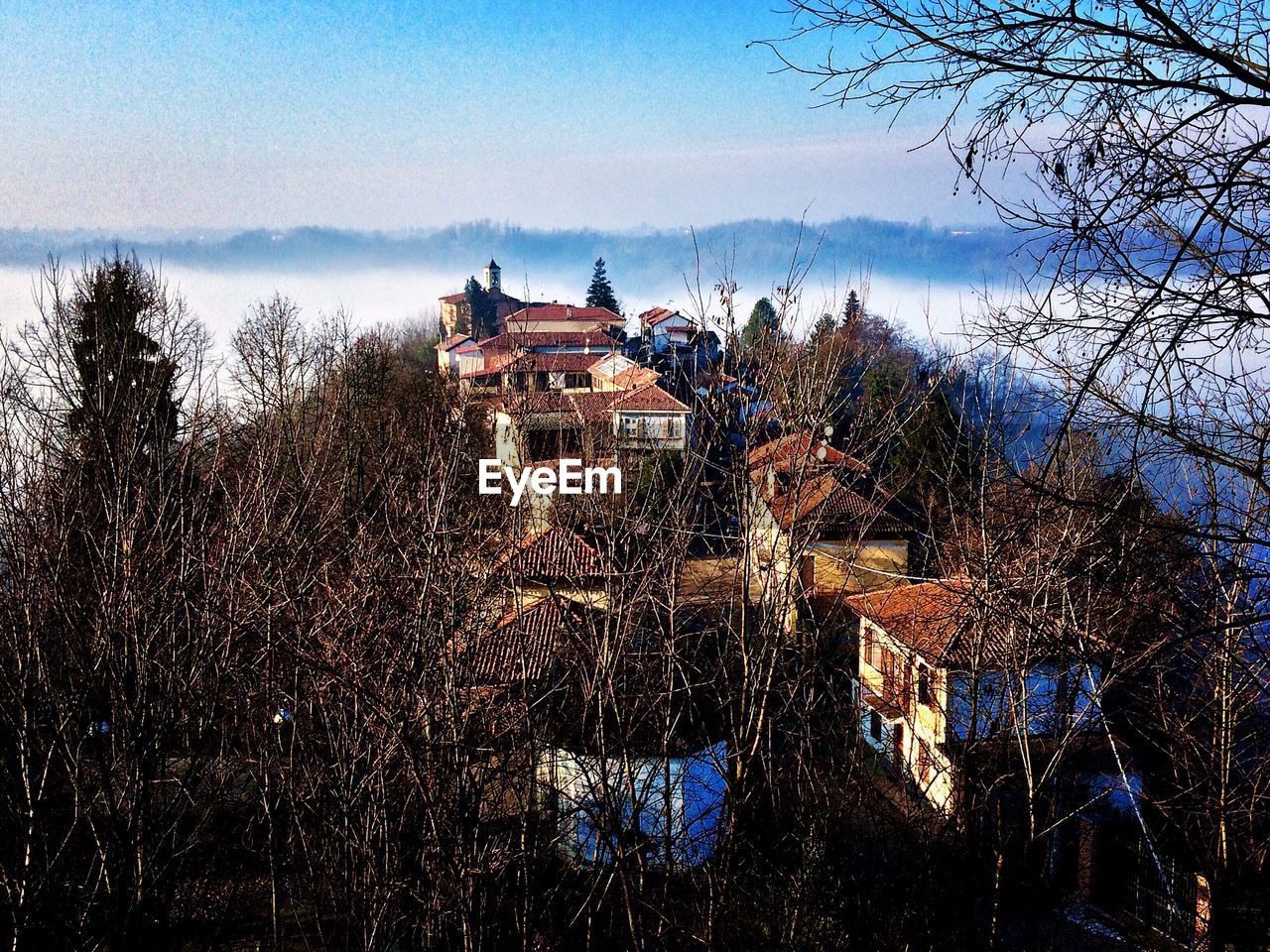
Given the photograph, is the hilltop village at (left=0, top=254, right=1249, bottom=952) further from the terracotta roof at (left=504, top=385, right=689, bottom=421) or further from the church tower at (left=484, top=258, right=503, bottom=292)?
the church tower at (left=484, top=258, right=503, bottom=292)

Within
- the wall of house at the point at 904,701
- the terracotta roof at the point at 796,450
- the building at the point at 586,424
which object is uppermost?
the terracotta roof at the point at 796,450

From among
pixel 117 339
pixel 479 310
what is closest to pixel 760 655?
pixel 117 339

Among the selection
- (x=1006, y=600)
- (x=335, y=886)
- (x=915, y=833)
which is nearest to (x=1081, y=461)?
(x=1006, y=600)

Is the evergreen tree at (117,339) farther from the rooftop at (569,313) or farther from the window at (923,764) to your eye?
the rooftop at (569,313)

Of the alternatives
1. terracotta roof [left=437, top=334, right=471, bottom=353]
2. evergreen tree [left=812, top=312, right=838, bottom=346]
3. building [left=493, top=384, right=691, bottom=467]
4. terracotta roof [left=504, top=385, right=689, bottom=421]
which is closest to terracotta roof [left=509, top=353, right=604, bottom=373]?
building [left=493, top=384, right=691, bottom=467]

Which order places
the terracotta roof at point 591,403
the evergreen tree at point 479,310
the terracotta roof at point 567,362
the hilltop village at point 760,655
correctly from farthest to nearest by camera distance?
1. the evergreen tree at point 479,310
2. the terracotta roof at point 567,362
3. the terracotta roof at point 591,403
4. the hilltop village at point 760,655

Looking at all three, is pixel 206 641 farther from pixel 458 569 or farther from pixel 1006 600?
pixel 1006 600

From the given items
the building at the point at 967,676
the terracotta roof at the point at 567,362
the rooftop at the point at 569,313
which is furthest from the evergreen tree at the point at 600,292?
the building at the point at 967,676

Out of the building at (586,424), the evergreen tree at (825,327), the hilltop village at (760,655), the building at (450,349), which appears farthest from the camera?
the building at (450,349)

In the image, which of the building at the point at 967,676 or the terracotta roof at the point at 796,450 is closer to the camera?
the building at the point at 967,676

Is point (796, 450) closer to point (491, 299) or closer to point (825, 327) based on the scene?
point (825, 327)
